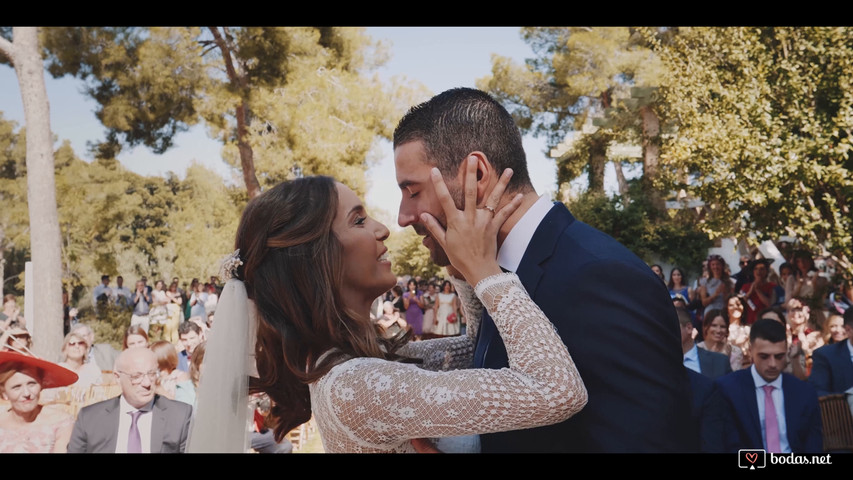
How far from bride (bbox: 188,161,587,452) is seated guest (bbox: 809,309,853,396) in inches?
192

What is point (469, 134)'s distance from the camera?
2404mm

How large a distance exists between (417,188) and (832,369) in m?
5.67

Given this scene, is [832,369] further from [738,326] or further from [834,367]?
[738,326]

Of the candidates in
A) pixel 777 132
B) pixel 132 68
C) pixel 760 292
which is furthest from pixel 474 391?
pixel 132 68

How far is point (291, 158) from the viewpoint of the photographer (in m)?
Answer: 17.9

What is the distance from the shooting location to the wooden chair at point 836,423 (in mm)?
5941

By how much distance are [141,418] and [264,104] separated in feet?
43.6

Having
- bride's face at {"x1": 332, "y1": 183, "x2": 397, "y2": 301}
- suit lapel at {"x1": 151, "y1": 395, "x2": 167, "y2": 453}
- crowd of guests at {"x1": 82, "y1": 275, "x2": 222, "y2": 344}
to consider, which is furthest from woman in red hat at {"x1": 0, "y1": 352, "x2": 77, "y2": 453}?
crowd of guests at {"x1": 82, "y1": 275, "x2": 222, "y2": 344}

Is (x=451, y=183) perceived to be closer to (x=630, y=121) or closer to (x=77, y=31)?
(x=77, y=31)

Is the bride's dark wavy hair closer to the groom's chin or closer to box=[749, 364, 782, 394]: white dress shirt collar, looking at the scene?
the groom's chin

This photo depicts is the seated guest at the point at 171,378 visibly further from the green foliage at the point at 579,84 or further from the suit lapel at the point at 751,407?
the green foliage at the point at 579,84

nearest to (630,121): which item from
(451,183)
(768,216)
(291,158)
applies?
(291,158)

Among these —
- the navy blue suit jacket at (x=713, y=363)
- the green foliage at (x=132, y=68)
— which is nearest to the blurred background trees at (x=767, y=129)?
the navy blue suit jacket at (x=713, y=363)

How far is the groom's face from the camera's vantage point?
2.40m
